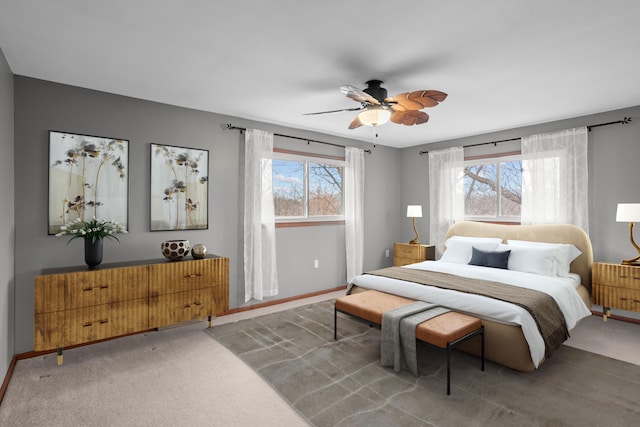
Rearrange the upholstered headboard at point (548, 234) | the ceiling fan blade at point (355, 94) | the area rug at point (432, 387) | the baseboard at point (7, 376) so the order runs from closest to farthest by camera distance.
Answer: the area rug at point (432, 387) → the baseboard at point (7, 376) → the ceiling fan blade at point (355, 94) → the upholstered headboard at point (548, 234)

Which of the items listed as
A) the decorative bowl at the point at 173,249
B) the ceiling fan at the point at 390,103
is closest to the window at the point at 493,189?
the ceiling fan at the point at 390,103

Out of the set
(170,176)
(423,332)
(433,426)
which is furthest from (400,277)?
(170,176)

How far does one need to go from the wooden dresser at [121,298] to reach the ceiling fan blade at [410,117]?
2337 mm

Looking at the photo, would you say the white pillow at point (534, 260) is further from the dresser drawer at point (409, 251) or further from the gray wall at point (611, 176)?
the dresser drawer at point (409, 251)

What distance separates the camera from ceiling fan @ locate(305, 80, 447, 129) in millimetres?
2581

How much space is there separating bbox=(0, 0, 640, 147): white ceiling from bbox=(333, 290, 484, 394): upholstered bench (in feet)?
6.78

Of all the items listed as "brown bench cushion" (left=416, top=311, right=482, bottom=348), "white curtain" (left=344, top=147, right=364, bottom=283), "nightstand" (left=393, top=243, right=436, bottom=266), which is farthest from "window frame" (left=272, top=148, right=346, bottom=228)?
"brown bench cushion" (left=416, top=311, right=482, bottom=348)

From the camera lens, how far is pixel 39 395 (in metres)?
2.36

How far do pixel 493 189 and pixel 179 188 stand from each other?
14.9ft

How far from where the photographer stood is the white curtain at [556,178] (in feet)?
13.5

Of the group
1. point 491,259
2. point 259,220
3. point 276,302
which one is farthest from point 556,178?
point 276,302

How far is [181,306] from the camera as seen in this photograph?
3.38 meters

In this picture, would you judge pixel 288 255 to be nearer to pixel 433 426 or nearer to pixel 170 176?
pixel 170 176

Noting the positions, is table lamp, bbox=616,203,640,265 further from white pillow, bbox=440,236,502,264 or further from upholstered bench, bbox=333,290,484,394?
upholstered bench, bbox=333,290,484,394
